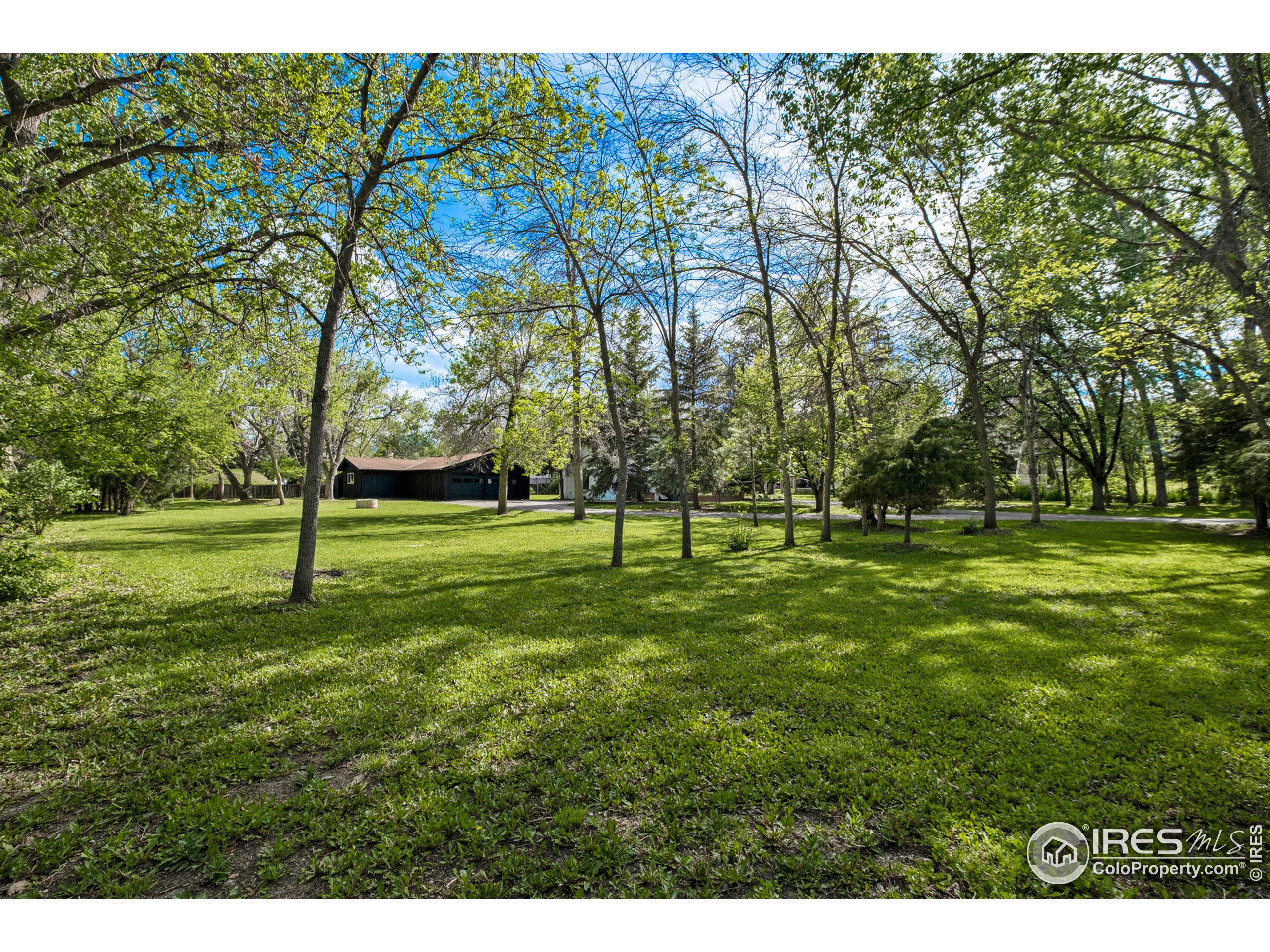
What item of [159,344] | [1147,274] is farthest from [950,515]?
[159,344]

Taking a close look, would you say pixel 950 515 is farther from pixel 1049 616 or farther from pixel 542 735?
pixel 542 735

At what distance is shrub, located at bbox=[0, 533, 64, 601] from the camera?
6.44m

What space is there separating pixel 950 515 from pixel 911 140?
19.2m

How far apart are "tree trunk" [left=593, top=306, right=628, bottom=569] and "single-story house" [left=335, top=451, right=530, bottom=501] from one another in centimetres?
2861

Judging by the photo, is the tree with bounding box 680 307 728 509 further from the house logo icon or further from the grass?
the house logo icon

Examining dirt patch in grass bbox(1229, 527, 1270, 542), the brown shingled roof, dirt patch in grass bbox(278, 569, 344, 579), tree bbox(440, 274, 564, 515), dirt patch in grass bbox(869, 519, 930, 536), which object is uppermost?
tree bbox(440, 274, 564, 515)

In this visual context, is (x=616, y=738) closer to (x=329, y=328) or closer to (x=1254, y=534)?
(x=329, y=328)

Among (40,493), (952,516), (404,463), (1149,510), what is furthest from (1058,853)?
(404,463)

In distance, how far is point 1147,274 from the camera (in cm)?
1005

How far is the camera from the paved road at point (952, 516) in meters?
17.9

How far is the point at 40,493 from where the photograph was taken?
9.31m

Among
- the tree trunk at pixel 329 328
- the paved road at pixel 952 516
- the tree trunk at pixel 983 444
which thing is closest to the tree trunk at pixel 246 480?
the paved road at pixel 952 516

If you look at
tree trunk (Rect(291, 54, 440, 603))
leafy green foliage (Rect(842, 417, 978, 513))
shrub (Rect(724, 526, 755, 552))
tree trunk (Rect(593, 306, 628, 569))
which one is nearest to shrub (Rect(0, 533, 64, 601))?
tree trunk (Rect(291, 54, 440, 603))

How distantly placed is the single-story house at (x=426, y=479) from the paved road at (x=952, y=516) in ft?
36.1
